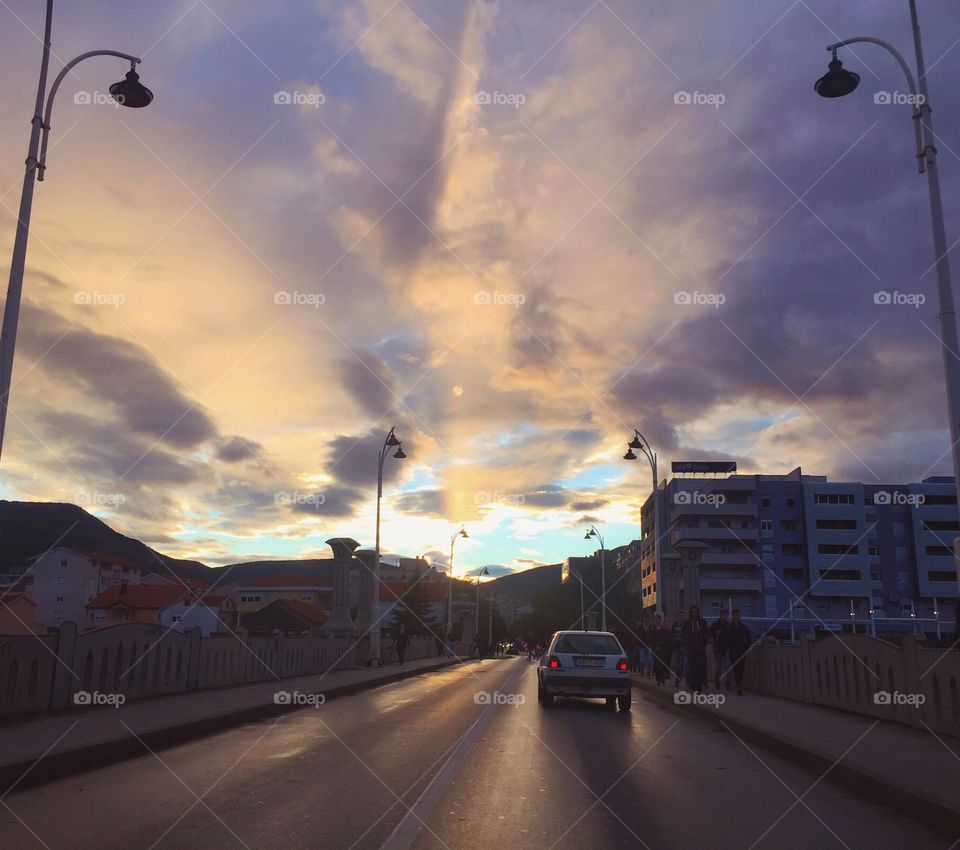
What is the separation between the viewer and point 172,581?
11875 cm

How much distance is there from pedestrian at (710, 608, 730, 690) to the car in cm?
383

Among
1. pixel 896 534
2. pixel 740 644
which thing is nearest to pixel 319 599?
pixel 896 534

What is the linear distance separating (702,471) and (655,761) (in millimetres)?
87920

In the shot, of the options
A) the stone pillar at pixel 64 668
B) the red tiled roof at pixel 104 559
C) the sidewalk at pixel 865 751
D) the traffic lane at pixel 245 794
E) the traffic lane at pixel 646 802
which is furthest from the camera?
the red tiled roof at pixel 104 559

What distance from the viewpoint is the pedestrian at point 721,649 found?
19.7 metres

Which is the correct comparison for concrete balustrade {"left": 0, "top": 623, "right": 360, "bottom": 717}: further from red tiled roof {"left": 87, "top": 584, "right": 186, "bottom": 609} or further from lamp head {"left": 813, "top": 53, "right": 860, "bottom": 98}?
red tiled roof {"left": 87, "top": 584, "right": 186, "bottom": 609}

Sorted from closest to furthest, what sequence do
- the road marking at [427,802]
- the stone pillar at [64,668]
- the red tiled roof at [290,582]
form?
1. the road marking at [427,802]
2. the stone pillar at [64,668]
3. the red tiled roof at [290,582]

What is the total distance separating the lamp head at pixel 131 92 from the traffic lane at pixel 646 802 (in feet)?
36.0

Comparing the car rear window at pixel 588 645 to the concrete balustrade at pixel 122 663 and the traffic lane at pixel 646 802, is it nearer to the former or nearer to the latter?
the traffic lane at pixel 646 802

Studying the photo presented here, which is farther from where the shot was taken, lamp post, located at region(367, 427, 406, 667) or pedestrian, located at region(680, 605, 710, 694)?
lamp post, located at region(367, 427, 406, 667)

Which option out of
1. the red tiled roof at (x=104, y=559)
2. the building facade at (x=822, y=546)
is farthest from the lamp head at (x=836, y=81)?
the red tiled roof at (x=104, y=559)

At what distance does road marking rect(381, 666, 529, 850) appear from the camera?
18.4 feet

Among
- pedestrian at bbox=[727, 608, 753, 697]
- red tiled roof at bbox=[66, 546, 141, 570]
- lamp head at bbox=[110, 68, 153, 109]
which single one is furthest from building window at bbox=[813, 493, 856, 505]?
red tiled roof at bbox=[66, 546, 141, 570]

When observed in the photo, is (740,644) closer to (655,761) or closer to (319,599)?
(655,761)
